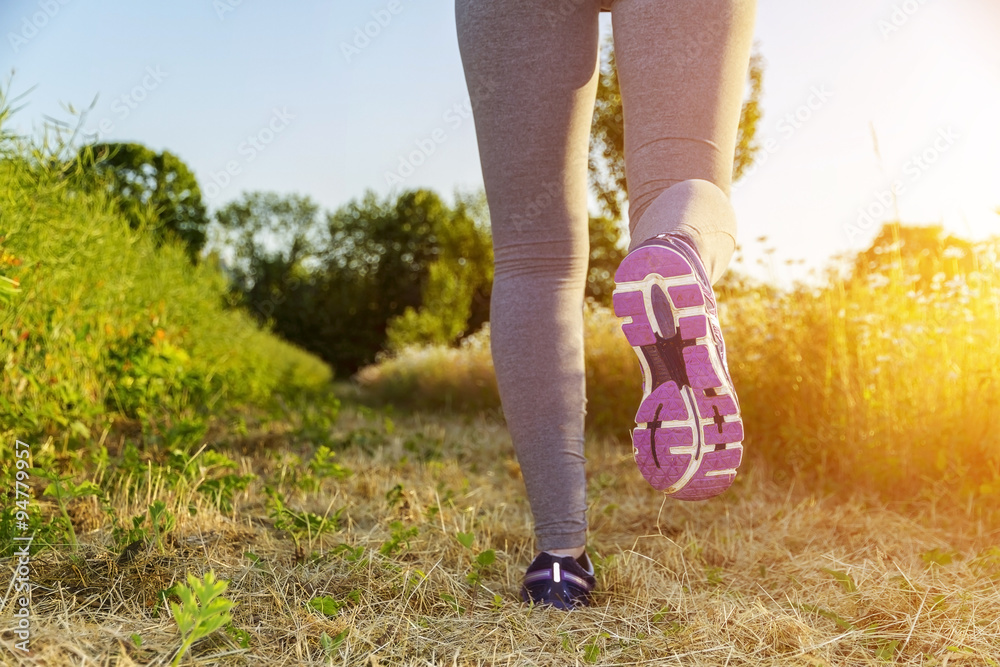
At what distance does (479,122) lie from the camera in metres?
1.22

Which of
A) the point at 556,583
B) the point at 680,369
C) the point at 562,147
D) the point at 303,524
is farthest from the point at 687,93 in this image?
the point at 303,524

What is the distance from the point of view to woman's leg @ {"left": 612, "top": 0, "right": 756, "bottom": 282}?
1.04 metres

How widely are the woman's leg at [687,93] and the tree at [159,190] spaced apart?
2.86 m

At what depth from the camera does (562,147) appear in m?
1.20

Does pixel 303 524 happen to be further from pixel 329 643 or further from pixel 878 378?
pixel 878 378

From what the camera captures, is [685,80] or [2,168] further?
[2,168]

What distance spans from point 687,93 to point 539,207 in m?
0.31

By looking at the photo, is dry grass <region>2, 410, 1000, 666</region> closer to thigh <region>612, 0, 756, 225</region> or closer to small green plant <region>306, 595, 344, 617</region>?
small green plant <region>306, 595, 344, 617</region>

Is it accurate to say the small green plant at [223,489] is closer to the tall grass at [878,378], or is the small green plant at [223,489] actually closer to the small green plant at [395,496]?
the small green plant at [395,496]

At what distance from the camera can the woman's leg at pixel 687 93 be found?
1043 mm

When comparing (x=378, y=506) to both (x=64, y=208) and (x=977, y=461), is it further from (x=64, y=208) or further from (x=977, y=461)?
(x=977, y=461)

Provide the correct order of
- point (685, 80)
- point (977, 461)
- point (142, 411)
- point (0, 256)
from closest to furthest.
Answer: point (685, 80), point (0, 256), point (977, 461), point (142, 411)

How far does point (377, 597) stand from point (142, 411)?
1980mm

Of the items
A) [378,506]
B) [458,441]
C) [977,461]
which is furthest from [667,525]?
[458,441]
